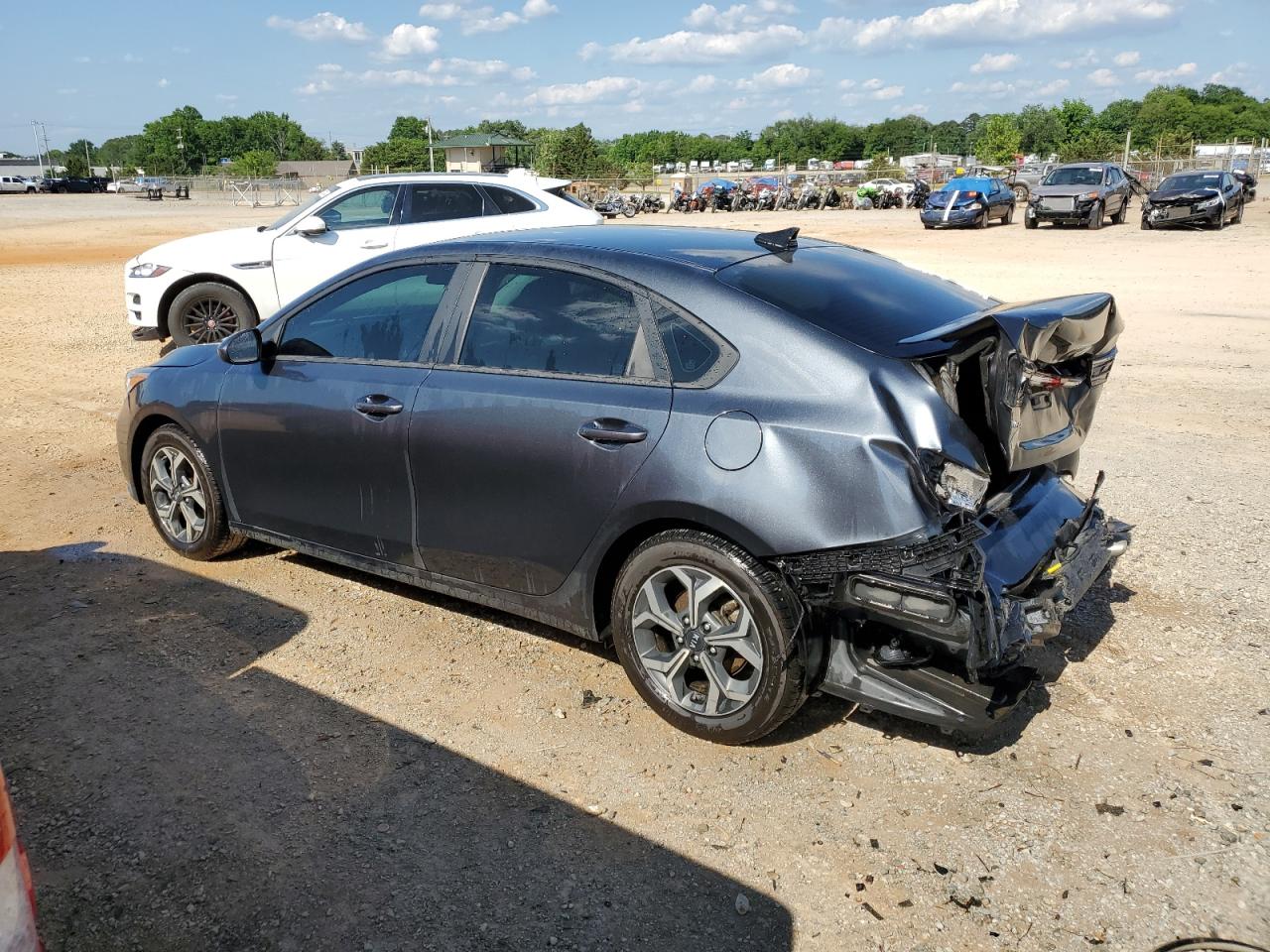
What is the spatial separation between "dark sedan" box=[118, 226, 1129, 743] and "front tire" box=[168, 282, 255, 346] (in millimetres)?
6091

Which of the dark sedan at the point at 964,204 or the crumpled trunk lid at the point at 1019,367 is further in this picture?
the dark sedan at the point at 964,204

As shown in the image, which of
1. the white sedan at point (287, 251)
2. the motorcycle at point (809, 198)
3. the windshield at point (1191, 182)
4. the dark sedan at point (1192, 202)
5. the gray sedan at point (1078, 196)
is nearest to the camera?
the white sedan at point (287, 251)

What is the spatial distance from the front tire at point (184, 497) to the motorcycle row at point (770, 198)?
1558 inches

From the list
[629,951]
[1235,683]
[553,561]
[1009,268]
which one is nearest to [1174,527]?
[1235,683]

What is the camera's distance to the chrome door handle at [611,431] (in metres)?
3.50

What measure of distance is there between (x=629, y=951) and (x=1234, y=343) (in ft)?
35.5

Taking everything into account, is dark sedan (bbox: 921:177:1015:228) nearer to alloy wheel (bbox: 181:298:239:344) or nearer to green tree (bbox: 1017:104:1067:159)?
alloy wheel (bbox: 181:298:239:344)

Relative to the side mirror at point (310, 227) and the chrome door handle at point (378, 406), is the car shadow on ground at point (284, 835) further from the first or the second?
the side mirror at point (310, 227)

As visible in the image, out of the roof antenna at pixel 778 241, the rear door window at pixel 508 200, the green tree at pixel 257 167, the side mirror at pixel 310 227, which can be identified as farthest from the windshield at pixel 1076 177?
the green tree at pixel 257 167

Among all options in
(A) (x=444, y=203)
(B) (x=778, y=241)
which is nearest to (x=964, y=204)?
(A) (x=444, y=203)

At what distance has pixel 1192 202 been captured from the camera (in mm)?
27625

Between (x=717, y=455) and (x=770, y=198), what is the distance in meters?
43.4

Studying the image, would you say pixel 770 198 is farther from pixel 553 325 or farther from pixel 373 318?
pixel 553 325

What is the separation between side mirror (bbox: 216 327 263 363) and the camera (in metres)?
4.69
